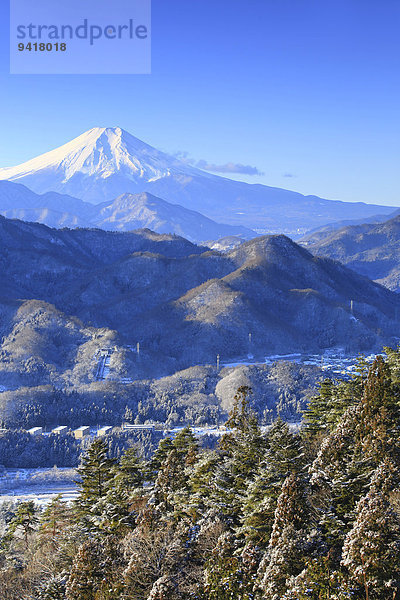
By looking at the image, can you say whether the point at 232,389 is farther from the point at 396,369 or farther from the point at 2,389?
the point at 396,369

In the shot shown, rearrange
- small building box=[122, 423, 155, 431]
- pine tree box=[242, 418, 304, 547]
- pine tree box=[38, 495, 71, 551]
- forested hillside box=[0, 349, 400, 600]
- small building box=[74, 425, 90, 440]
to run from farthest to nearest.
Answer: small building box=[122, 423, 155, 431]
small building box=[74, 425, 90, 440]
pine tree box=[38, 495, 71, 551]
pine tree box=[242, 418, 304, 547]
forested hillside box=[0, 349, 400, 600]

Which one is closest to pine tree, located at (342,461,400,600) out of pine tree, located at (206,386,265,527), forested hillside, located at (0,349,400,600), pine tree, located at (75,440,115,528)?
forested hillside, located at (0,349,400,600)

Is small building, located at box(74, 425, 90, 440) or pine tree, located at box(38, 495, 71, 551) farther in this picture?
small building, located at box(74, 425, 90, 440)

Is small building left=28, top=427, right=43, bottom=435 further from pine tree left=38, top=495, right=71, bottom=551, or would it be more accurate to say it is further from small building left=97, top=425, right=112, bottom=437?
pine tree left=38, top=495, right=71, bottom=551

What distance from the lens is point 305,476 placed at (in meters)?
36.7

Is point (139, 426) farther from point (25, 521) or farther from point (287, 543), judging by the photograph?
point (287, 543)

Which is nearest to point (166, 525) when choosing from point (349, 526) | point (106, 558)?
point (106, 558)

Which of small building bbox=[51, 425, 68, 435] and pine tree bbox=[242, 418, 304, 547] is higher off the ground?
pine tree bbox=[242, 418, 304, 547]

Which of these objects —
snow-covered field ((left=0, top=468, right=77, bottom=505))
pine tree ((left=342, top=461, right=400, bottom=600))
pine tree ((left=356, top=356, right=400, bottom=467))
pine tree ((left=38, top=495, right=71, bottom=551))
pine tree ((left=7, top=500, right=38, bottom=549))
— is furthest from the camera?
snow-covered field ((left=0, top=468, right=77, bottom=505))

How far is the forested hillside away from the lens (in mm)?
26594

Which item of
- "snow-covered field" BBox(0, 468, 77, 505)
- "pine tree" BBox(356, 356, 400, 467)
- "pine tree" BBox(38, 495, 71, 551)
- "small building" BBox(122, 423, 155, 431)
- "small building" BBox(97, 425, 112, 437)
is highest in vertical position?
"pine tree" BBox(356, 356, 400, 467)

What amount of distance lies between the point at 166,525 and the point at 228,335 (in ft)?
523

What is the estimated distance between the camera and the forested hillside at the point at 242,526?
26.6m

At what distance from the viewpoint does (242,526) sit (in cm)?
3391
